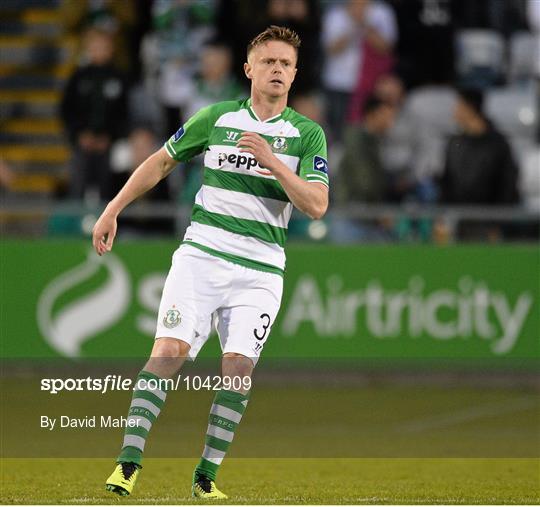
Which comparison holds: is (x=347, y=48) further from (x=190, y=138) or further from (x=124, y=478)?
(x=124, y=478)

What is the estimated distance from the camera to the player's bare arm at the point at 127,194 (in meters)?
7.91

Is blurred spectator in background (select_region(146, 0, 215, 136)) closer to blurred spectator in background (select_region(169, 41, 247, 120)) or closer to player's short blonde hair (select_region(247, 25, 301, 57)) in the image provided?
blurred spectator in background (select_region(169, 41, 247, 120))

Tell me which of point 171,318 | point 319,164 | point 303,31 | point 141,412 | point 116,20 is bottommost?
point 141,412

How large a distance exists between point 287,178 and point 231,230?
2.21ft

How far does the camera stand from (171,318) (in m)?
7.90

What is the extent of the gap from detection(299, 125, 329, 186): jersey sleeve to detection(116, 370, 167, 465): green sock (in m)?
1.35

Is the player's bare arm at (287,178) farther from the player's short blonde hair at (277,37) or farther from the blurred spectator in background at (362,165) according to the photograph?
the blurred spectator in background at (362,165)

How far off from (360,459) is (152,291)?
4.94 meters

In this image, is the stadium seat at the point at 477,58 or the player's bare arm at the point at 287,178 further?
the stadium seat at the point at 477,58

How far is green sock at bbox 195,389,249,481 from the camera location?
26.3ft

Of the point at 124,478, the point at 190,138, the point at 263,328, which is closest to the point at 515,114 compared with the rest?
the point at 190,138

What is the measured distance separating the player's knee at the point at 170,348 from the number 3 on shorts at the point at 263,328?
39 centimetres

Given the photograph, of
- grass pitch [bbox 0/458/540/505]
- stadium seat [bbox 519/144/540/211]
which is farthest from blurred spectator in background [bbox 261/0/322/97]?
grass pitch [bbox 0/458/540/505]

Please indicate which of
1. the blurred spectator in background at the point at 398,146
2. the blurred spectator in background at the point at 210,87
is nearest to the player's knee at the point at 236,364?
the blurred spectator in background at the point at 210,87
